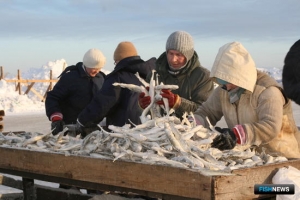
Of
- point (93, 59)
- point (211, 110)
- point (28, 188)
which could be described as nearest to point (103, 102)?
point (93, 59)

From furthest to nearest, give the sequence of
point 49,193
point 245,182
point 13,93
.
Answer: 1. point 13,93
2. point 49,193
3. point 245,182

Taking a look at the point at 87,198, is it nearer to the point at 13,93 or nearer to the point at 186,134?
the point at 186,134

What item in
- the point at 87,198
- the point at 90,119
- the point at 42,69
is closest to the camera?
the point at 87,198

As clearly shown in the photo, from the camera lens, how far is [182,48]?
212 inches

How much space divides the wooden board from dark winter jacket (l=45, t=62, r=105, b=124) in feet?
8.24

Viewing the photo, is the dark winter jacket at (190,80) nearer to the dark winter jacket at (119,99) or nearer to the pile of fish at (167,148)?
the dark winter jacket at (119,99)

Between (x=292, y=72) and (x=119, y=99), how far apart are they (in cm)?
346

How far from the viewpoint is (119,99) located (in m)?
6.25

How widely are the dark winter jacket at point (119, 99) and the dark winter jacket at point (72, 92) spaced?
26.8 inches

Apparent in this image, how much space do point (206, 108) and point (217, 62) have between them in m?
0.67

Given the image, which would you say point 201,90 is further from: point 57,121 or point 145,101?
point 57,121

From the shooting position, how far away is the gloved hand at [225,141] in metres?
3.84

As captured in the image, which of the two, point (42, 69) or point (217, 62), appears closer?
point (217, 62)

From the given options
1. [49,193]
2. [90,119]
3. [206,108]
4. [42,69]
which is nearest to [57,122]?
[90,119]
